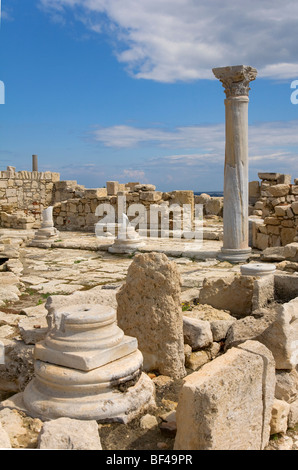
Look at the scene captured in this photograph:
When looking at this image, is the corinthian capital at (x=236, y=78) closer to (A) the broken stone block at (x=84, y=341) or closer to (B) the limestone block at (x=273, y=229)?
(B) the limestone block at (x=273, y=229)

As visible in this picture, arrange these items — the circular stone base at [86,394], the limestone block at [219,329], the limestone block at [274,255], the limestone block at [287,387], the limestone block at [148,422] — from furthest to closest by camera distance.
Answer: the limestone block at [274,255], the limestone block at [219,329], the limestone block at [287,387], the limestone block at [148,422], the circular stone base at [86,394]

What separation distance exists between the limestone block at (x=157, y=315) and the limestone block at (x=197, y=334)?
18.1 inches

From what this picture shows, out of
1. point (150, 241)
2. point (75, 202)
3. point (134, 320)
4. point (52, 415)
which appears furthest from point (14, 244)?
point (52, 415)

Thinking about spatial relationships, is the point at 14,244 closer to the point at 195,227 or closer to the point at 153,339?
the point at 195,227

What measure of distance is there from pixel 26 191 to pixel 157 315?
1637 centimetres

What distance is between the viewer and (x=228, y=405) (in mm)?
2504

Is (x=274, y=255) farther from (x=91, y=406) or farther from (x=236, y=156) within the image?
(x=91, y=406)

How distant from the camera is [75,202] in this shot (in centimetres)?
1664

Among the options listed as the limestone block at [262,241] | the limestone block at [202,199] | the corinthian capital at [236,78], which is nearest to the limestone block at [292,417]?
the corinthian capital at [236,78]

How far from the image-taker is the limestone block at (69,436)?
2445 mm

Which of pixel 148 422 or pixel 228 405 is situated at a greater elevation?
pixel 228 405

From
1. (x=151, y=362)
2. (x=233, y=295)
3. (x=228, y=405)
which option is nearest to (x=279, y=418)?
(x=228, y=405)

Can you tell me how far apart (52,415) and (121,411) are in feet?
1.47

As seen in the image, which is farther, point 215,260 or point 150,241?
point 150,241
